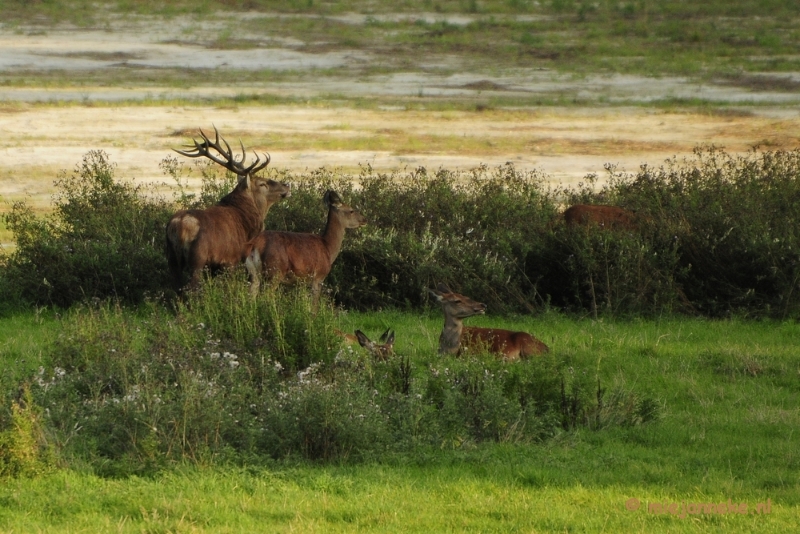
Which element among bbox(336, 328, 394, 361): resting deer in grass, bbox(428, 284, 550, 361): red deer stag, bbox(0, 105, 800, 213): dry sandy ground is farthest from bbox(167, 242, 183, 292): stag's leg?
bbox(0, 105, 800, 213): dry sandy ground

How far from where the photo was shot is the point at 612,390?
1030 cm

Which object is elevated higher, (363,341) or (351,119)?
(363,341)

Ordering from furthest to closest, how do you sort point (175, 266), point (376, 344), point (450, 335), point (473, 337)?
point (175, 266), point (450, 335), point (473, 337), point (376, 344)

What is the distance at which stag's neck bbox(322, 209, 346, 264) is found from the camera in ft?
48.2

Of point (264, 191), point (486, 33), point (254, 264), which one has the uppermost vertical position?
point (264, 191)

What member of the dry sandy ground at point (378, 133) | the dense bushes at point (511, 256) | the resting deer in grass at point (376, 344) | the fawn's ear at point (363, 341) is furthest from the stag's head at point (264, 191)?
the dry sandy ground at point (378, 133)

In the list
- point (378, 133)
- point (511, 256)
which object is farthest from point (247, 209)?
point (378, 133)

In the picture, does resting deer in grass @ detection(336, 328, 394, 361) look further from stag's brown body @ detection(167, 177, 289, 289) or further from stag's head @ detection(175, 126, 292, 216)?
stag's head @ detection(175, 126, 292, 216)

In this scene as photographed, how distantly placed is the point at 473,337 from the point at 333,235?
3469 millimetres

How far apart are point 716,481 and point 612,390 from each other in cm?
214

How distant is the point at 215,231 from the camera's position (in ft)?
45.6

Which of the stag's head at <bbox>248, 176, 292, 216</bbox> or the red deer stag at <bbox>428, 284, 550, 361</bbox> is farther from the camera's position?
the stag's head at <bbox>248, 176, 292, 216</bbox>

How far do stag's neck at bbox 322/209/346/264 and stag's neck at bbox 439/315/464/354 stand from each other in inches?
116

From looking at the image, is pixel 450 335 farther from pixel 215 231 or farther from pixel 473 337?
pixel 215 231
